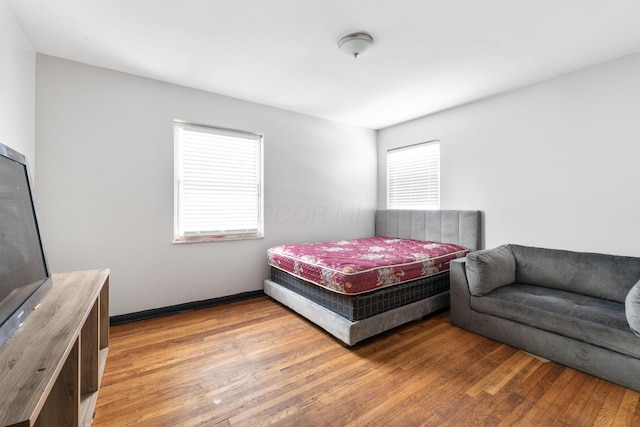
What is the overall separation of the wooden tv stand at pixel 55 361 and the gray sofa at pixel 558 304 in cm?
281

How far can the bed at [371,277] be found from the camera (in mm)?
2385

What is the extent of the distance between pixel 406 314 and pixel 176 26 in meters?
3.11

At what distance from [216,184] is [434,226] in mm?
2982

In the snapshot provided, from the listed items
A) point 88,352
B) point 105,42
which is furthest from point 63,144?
point 88,352

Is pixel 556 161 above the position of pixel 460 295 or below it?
above

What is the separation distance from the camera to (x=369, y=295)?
2.44m

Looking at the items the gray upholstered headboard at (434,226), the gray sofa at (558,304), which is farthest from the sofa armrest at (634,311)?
the gray upholstered headboard at (434,226)

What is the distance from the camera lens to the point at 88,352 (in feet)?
5.13

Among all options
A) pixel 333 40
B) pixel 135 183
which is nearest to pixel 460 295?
pixel 333 40

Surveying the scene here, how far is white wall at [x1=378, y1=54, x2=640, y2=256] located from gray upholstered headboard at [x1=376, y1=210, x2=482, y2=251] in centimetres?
15

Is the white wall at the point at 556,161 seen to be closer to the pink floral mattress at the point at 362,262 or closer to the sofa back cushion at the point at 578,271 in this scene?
the sofa back cushion at the point at 578,271

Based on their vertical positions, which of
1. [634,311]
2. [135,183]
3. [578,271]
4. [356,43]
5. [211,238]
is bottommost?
[634,311]

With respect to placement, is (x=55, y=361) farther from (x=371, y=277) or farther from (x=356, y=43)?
(x=356, y=43)

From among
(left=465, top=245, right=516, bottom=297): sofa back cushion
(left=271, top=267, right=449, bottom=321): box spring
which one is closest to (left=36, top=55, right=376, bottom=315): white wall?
(left=271, top=267, right=449, bottom=321): box spring
